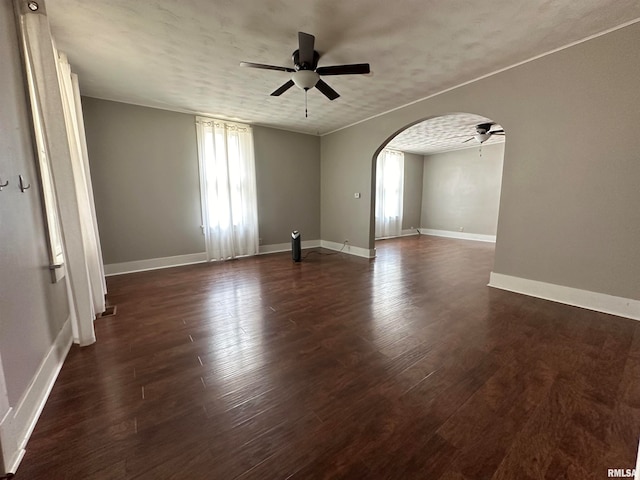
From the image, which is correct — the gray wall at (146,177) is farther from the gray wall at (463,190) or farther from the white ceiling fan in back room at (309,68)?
the gray wall at (463,190)

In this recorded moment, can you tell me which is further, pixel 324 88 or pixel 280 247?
pixel 280 247

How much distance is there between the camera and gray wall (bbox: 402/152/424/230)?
28.5ft

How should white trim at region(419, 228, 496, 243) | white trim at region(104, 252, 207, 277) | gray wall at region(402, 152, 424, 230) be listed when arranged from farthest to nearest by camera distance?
gray wall at region(402, 152, 424, 230) < white trim at region(419, 228, 496, 243) < white trim at region(104, 252, 207, 277)

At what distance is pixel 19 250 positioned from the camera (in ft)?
5.07

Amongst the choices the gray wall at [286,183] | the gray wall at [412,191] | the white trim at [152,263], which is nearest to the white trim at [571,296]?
the gray wall at [286,183]

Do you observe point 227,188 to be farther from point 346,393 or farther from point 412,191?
point 412,191

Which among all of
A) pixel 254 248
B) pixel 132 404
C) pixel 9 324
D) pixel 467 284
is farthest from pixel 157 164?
pixel 467 284

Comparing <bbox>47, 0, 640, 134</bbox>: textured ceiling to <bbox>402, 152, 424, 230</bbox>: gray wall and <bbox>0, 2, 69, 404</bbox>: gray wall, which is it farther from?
<bbox>402, 152, 424, 230</bbox>: gray wall

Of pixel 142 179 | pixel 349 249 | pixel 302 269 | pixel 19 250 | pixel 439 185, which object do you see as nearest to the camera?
pixel 19 250

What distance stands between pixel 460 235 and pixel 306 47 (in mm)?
7645

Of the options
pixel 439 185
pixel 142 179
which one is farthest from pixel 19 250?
pixel 439 185

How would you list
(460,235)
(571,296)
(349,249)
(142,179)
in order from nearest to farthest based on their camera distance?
1. (571,296)
2. (142,179)
3. (349,249)
4. (460,235)

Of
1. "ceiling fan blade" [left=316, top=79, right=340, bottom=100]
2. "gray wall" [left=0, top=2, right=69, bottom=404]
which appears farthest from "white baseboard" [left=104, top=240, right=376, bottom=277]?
"ceiling fan blade" [left=316, top=79, right=340, bottom=100]

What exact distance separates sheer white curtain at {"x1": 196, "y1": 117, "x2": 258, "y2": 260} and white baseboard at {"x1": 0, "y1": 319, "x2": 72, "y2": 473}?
3.39 meters
